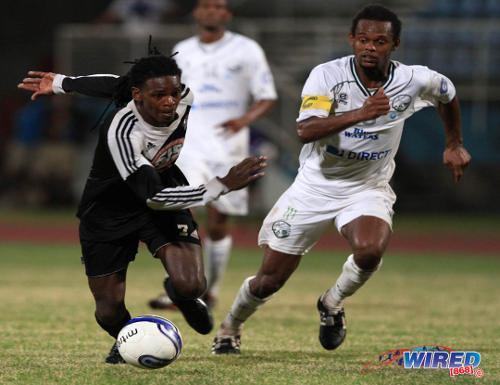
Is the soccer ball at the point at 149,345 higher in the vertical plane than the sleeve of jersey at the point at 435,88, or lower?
lower

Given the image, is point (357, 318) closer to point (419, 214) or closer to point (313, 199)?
point (313, 199)

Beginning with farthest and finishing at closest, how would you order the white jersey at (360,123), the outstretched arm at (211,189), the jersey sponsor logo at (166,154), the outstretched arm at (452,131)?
the outstretched arm at (452,131) < the white jersey at (360,123) < the jersey sponsor logo at (166,154) < the outstretched arm at (211,189)

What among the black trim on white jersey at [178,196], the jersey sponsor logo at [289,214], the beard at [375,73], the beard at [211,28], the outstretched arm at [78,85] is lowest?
the jersey sponsor logo at [289,214]

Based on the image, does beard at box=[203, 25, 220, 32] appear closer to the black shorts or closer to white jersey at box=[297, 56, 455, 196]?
white jersey at box=[297, 56, 455, 196]

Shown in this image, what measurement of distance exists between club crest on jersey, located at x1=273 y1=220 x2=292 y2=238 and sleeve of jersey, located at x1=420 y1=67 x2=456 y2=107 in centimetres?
123

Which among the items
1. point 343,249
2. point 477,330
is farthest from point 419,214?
point 477,330

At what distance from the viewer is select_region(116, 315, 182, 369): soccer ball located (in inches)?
195

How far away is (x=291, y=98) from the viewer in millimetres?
18625

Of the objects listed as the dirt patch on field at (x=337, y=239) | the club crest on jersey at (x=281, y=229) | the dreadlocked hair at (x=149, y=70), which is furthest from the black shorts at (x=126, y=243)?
the dirt patch on field at (x=337, y=239)

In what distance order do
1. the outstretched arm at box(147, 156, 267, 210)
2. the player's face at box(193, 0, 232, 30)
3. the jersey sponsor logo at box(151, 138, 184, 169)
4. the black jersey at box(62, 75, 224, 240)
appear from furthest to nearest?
the player's face at box(193, 0, 232, 30) < the jersey sponsor logo at box(151, 138, 184, 169) < the black jersey at box(62, 75, 224, 240) < the outstretched arm at box(147, 156, 267, 210)

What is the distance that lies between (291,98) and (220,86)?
10.2m

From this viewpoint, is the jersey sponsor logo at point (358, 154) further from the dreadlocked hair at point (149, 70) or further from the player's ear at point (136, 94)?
the player's ear at point (136, 94)

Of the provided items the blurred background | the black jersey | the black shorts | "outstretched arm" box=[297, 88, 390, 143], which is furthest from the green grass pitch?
the blurred background

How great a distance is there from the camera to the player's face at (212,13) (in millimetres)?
8414
